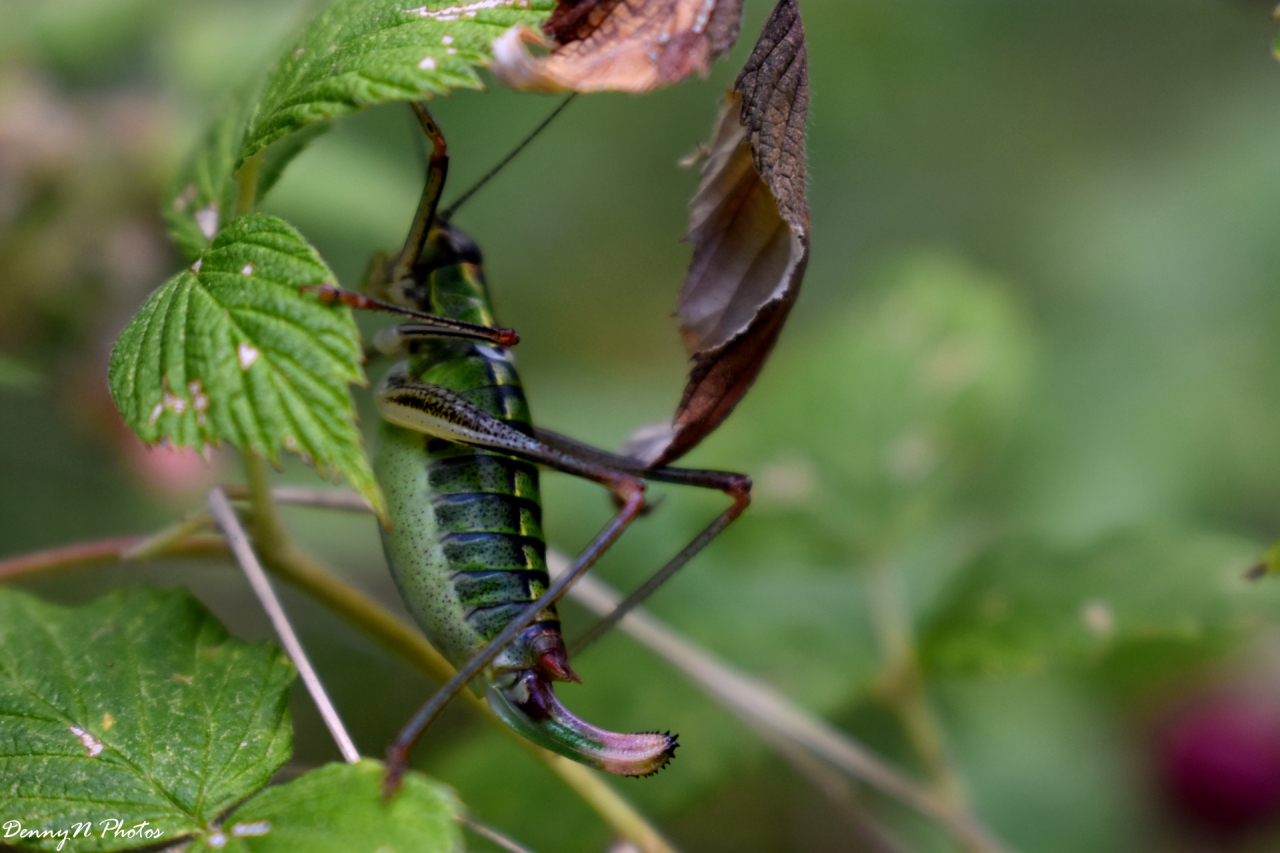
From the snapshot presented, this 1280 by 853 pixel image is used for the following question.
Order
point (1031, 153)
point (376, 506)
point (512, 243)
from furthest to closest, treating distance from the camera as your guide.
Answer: point (1031, 153) → point (512, 243) → point (376, 506)

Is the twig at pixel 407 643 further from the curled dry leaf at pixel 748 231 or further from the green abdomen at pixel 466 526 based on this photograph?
the curled dry leaf at pixel 748 231

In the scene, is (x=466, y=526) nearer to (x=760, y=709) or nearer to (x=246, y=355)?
(x=246, y=355)

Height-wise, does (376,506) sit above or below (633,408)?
above

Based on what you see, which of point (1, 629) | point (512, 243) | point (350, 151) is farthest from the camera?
point (512, 243)

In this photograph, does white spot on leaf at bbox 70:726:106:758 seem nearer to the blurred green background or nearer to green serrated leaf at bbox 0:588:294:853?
green serrated leaf at bbox 0:588:294:853

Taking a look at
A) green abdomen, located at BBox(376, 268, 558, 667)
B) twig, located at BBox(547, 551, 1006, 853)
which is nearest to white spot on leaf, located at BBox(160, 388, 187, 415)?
green abdomen, located at BBox(376, 268, 558, 667)

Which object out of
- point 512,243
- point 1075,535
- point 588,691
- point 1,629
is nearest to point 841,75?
A: point 512,243

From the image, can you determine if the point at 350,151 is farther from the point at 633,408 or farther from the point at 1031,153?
the point at 1031,153
